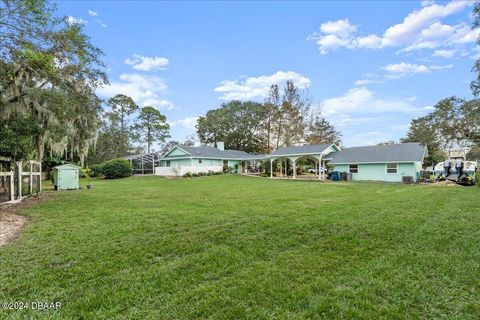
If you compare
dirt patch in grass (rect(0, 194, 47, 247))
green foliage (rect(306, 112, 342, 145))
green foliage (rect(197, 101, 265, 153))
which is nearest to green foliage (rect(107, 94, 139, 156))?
green foliage (rect(197, 101, 265, 153))

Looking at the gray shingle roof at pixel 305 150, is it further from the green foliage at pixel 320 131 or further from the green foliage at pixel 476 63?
the green foliage at pixel 476 63

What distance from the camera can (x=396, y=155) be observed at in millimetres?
20172

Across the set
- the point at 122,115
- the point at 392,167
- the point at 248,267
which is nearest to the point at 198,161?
the point at 122,115

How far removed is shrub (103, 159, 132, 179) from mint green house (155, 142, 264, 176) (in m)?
3.66

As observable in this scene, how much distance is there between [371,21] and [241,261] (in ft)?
43.2

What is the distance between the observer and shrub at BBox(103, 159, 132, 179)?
26197mm

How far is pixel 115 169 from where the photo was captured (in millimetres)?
26281

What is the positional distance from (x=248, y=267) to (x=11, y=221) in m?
6.43

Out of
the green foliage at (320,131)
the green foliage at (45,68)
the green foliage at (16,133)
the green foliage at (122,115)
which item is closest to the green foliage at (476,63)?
the green foliage at (45,68)

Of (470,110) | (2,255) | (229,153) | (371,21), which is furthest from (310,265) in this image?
(229,153)

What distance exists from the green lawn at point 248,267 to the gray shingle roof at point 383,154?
14717 millimetres

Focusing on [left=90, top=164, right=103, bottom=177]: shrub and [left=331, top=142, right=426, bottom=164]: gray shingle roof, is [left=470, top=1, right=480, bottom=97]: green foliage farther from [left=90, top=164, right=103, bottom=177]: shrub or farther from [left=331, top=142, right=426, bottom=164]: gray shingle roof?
[left=90, top=164, right=103, bottom=177]: shrub

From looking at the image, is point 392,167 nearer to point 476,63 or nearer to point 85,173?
point 476,63

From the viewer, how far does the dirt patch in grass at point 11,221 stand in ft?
17.1
